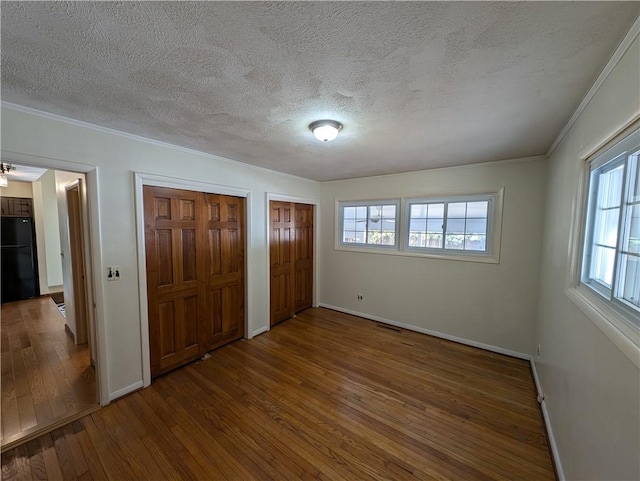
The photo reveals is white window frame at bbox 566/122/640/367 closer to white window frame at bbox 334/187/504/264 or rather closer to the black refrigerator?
white window frame at bbox 334/187/504/264

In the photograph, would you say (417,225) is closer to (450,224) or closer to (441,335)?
(450,224)

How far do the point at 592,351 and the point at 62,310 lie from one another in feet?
22.2

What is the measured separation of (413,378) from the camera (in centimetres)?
257

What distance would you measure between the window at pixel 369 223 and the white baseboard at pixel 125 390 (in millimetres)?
3315

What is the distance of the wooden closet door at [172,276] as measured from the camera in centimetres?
245

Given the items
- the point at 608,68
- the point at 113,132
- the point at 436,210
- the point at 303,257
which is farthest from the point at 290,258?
the point at 608,68

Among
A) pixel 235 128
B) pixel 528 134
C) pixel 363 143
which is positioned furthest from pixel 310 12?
pixel 528 134

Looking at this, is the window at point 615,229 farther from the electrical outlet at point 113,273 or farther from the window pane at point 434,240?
the electrical outlet at point 113,273

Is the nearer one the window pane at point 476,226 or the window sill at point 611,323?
the window sill at point 611,323

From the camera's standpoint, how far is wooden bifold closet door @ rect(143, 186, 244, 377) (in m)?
2.48

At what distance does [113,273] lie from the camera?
218 centimetres

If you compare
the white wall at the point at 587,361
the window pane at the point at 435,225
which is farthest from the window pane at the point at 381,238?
the white wall at the point at 587,361

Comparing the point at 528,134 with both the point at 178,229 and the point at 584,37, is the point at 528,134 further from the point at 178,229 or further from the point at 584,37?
the point at 178,229

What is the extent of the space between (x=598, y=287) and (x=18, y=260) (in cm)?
831
